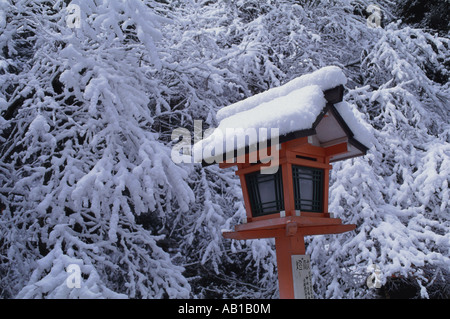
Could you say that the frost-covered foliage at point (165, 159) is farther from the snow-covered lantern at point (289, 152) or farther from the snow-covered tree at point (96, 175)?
the snow-covered lantern at point (289, 152)

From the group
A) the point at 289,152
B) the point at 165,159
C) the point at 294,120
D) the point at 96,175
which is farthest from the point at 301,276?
the point at 96,175

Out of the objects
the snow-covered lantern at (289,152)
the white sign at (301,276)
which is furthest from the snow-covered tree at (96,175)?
the white sign at (301,276)

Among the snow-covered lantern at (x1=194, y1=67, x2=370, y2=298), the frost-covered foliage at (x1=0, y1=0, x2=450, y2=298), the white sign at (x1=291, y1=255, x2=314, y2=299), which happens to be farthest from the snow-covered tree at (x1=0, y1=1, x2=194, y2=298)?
the white sign at (x1=291, y1=255, x2=314, y2=299)

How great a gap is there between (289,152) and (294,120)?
0.31 metres

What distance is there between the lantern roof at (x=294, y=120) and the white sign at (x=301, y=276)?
3.02 ft

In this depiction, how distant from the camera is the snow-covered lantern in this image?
2574mm

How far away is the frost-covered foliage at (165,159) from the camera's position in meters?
3.21

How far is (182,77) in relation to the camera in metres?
4.90

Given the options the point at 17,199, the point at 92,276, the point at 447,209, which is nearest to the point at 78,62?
the point at 17,199

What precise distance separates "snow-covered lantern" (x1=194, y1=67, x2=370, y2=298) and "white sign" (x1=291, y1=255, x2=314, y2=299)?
17mm

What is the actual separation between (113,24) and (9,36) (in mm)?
1455
